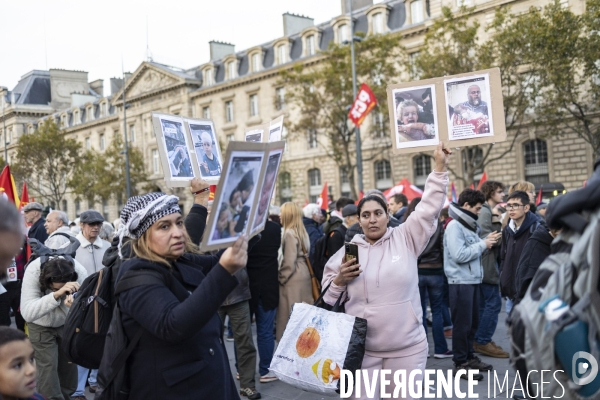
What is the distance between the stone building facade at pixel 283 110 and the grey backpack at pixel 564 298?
26725mm

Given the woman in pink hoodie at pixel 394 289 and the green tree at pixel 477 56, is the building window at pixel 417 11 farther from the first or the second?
the woman in pink hoodie at pixel 394 289

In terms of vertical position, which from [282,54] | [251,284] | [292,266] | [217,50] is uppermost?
[217,50]

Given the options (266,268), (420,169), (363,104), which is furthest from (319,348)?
(420,169)

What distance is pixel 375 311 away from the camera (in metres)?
3.81

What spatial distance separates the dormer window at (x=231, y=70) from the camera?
151 ft

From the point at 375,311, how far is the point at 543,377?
204 centimetres

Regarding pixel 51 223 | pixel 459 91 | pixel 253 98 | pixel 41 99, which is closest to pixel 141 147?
pixel 253 98

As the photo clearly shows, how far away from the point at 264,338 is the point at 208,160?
2808 millimetres

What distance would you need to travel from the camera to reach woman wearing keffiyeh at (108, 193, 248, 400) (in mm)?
2453

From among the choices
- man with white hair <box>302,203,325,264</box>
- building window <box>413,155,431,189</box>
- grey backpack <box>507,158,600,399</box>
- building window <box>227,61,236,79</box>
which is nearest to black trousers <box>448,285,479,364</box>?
man with white hair <box>302,203,325,264</box>

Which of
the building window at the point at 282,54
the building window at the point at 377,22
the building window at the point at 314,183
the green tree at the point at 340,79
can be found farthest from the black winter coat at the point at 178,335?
the building window at the point at 282,54

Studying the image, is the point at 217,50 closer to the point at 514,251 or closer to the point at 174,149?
the point at 514,251

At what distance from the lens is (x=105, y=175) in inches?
1725

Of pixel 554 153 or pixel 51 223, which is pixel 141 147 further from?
pixel 51 223
